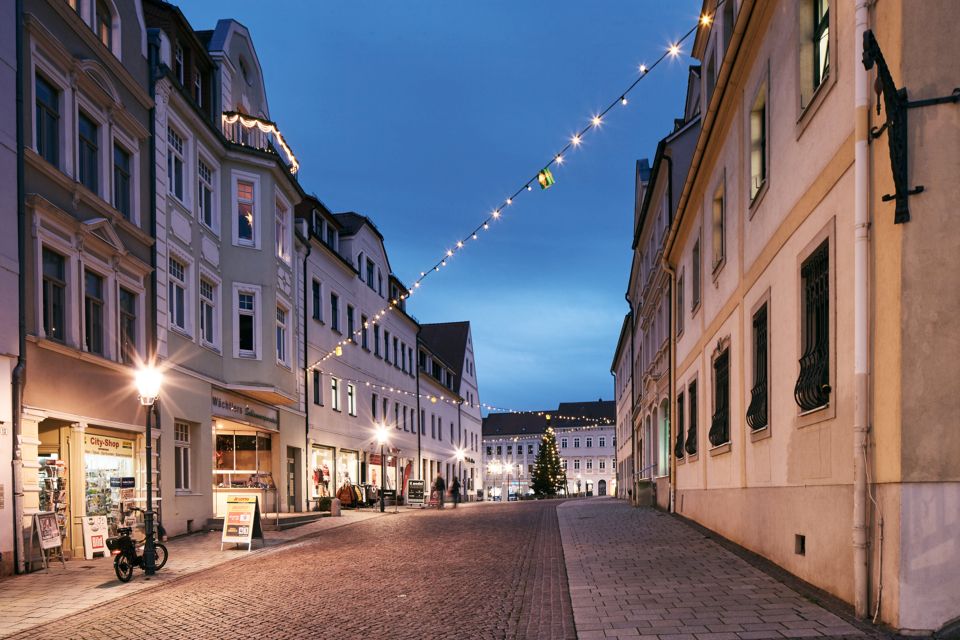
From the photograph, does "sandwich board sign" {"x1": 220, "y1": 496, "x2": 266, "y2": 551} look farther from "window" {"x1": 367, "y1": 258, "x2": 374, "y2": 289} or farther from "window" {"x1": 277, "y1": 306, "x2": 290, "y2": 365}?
"window" {"x1": 367, "y1": 258, "x2": 374, "y2": 289}

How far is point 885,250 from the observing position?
7.09m

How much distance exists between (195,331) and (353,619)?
14.4 metres

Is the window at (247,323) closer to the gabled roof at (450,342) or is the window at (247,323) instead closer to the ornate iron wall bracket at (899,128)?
the ornate iron wall bracket at (899,128)

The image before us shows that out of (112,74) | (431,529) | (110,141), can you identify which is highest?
(112,74)

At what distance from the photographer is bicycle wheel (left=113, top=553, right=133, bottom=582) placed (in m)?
12.1

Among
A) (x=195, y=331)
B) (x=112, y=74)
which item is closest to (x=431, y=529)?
(x=195, y=331)

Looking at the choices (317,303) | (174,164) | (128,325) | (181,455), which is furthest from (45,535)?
(317,303)

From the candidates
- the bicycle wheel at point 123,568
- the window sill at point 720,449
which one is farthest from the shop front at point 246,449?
the window sill at point 720,449

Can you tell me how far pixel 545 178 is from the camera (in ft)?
49.3

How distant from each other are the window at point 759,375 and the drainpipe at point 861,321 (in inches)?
164

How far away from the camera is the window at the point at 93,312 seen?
52.8 feet

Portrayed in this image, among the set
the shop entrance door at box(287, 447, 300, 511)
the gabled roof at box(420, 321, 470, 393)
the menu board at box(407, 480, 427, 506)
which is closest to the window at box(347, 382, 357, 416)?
the menu board at box(407, 480, 427, 506)

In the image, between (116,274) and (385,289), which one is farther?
(385,289)

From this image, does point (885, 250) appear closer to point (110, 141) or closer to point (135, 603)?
point (135, 603)
